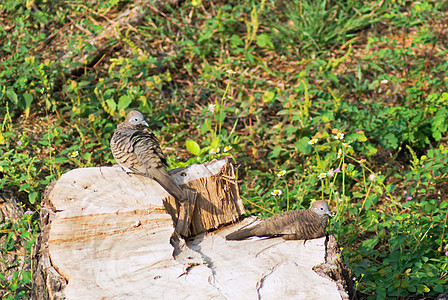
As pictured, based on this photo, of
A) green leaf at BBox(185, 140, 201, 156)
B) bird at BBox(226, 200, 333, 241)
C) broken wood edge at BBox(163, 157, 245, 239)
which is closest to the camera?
bird at BBox(226, 200, 333, 241)

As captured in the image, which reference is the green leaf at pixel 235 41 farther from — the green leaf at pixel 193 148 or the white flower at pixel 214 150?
the white flower at pixel 214 150

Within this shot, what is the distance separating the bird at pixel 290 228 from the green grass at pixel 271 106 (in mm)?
422

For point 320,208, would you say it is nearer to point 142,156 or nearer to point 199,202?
point 199,202

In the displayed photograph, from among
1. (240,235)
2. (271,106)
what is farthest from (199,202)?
(271,106)

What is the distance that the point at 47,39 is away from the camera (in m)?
6.45

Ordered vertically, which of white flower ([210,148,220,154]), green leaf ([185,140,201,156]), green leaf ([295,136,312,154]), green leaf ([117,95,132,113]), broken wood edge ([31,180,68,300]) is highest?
→ green leaf ([117,95,132,113])

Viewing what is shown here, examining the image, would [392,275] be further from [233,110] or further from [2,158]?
[2,158]

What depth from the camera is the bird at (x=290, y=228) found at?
3096 millimetres

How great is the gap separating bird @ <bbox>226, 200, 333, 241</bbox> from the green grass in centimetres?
42

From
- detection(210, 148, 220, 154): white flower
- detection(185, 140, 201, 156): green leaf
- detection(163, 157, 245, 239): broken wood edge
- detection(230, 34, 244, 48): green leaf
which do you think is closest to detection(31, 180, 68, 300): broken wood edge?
detection(163, 157, 245, 239): broken wood edge

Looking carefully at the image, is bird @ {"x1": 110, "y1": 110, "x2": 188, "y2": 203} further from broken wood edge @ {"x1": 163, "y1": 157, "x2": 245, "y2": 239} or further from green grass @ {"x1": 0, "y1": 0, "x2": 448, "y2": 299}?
green grass @ {"x1": 0, "y1": 0, "x2": 448, "y2": 299}

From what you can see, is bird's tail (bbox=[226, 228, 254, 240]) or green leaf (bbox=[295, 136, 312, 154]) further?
green leaf (bbox=[295, 136, 312, 154])

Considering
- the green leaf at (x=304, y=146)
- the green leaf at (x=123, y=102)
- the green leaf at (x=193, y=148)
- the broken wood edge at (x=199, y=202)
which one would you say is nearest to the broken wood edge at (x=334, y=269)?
the broken wood edge at (x=199, y=202)

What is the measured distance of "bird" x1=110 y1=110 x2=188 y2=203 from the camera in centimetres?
327
